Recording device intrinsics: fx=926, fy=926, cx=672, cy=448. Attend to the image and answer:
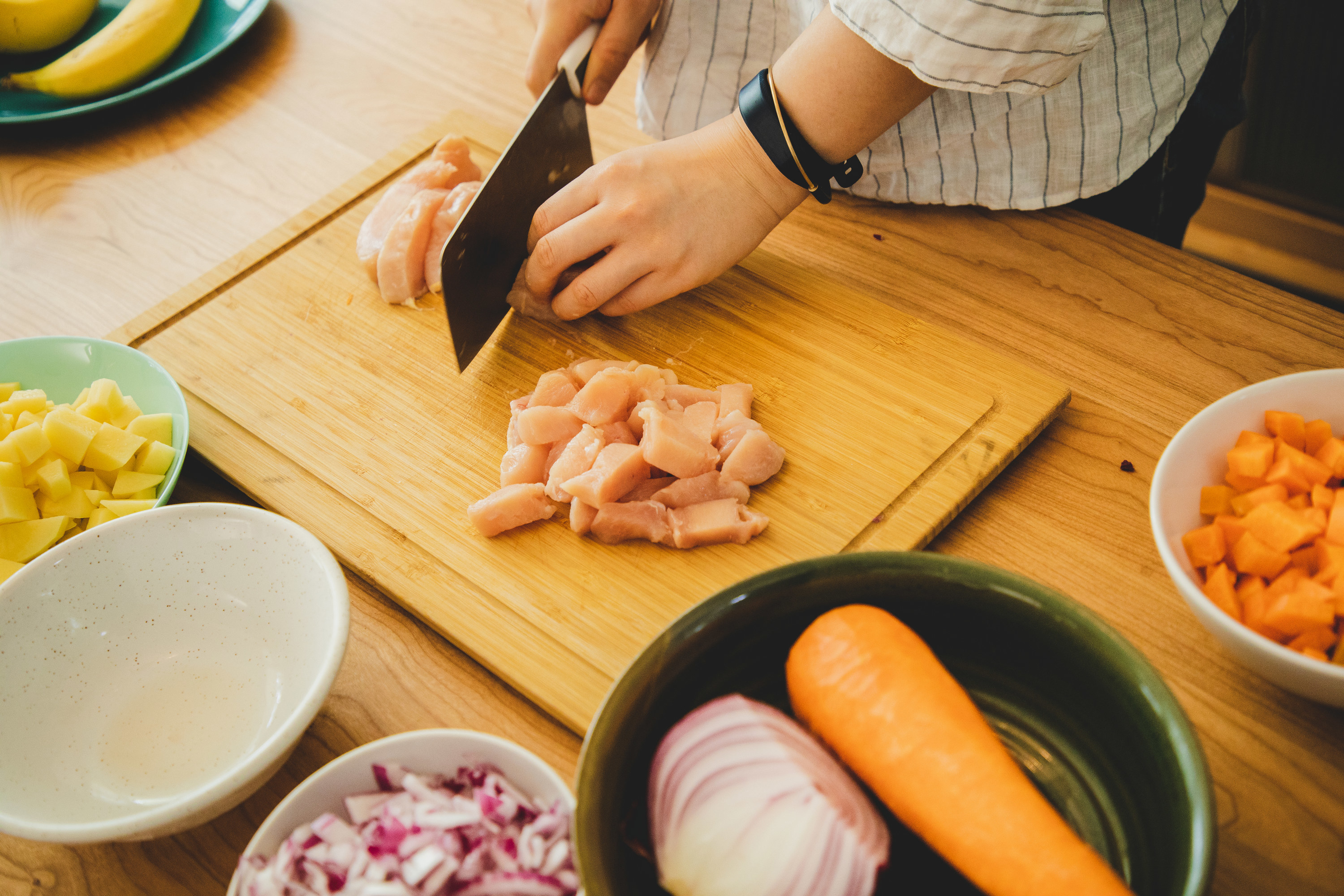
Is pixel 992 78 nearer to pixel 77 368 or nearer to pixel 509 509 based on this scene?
pixel 509 509

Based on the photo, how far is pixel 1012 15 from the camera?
1.22 metres

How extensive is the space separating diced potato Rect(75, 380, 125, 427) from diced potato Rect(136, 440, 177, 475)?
2.9 inches

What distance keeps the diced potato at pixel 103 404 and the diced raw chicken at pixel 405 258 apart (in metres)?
0.48

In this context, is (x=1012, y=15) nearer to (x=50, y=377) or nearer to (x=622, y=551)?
(x=622, y=551)

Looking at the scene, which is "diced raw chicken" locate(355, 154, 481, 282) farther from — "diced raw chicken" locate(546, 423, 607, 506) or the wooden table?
"diced raw chicken" locate(546, 423, 607, 506)

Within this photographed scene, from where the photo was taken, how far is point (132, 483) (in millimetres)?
1327

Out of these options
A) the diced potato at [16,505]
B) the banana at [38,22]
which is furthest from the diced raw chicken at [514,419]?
the banana at [38,22]

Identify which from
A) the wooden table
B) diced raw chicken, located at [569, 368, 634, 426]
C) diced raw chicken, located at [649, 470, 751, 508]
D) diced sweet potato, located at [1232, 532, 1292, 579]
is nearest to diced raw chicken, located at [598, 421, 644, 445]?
diced raw chicken, located at [569, 368, 634, 426]

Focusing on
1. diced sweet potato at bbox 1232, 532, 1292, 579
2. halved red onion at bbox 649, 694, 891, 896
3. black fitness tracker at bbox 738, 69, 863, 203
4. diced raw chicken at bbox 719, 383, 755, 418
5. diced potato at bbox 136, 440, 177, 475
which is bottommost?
diced potato at bbox 136, 440, 177, 475

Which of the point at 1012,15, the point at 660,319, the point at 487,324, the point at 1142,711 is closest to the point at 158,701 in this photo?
the point at 487,324

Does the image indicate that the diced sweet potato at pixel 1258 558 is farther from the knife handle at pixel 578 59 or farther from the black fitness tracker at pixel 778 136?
the knife handle at pixel 578 59

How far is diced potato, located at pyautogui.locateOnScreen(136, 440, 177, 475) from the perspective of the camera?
1351mm

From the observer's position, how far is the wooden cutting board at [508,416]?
1270 mm

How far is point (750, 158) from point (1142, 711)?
3.45 ft
